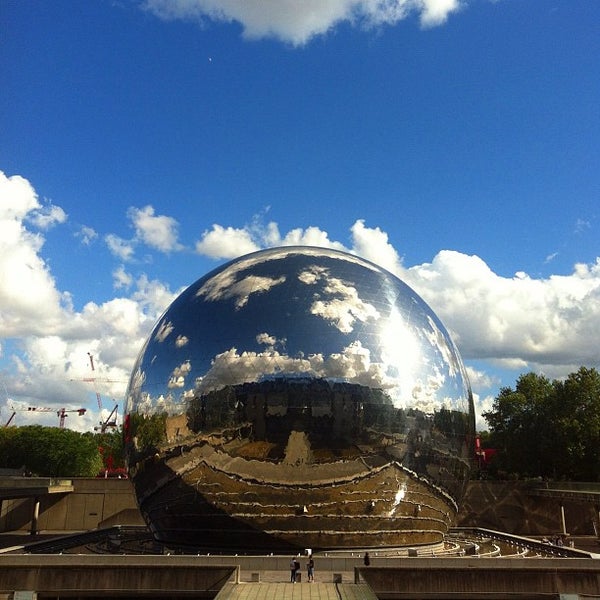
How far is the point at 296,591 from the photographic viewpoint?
13398 millimetres

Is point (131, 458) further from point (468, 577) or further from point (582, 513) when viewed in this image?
point (582, 513)

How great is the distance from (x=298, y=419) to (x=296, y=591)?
4.29m

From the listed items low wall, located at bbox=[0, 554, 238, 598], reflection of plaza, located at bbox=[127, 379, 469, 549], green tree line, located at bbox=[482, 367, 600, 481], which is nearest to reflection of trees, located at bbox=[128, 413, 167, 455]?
reflection of plaza, located at bbox=[127, 379, 469, 549]

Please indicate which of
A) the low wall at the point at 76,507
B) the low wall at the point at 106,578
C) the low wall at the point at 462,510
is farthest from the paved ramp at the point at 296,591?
the low wall at the point at 76,507

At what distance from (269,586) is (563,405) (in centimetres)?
3081

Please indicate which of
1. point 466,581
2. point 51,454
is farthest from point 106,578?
point 51,454

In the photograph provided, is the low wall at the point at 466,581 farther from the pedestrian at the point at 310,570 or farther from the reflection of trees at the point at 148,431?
the reflection of trees at the point at 148,431

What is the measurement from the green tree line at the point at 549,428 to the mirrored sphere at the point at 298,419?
2185cm

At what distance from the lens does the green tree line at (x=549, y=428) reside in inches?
1475

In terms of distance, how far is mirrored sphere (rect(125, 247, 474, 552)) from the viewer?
1617 cm

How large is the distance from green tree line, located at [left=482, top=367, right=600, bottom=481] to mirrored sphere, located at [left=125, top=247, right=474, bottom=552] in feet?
71.7

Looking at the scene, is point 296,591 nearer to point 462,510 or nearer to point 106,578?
point 106,578

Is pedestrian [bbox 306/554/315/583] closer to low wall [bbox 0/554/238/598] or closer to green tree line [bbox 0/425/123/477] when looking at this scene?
low wall [bbox 0/554/238/598]

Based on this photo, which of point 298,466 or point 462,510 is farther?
point 462,510
